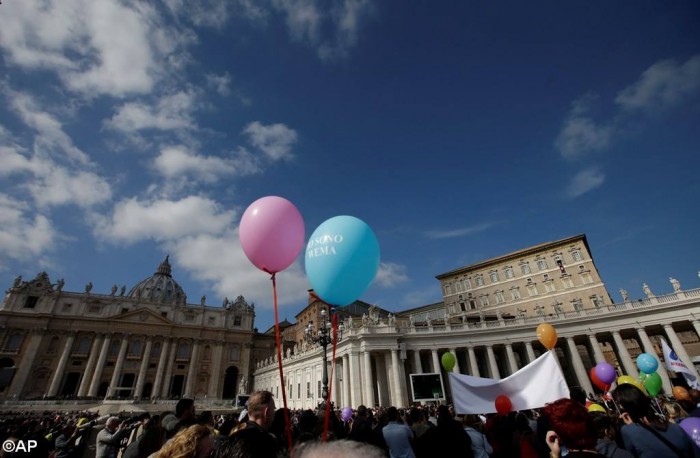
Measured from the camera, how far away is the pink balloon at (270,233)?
5.41 metres

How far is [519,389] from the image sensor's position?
752cm

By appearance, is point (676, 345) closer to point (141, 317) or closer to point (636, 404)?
point (636, 404)

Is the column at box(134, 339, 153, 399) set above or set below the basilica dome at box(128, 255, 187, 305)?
below

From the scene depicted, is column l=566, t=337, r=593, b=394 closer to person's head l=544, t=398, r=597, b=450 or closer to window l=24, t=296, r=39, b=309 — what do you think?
person's head l=544, t=398, r=597, b=450

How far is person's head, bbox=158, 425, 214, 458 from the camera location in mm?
2401

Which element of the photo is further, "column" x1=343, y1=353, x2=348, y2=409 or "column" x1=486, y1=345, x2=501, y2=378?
"column" x1=486, y1=345, x2=501, y2=378

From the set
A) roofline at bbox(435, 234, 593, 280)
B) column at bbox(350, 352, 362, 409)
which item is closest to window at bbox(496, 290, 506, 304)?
roofline at bbox(435, 234, 593, 280)

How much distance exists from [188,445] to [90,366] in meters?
74.2

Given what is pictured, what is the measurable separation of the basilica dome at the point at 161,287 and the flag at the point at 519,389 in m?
90.5

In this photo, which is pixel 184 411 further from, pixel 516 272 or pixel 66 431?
pixel 516 272

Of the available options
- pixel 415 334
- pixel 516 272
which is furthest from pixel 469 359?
pixel 516 272

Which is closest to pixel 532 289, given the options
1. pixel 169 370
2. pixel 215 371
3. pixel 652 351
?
pixel 652 351

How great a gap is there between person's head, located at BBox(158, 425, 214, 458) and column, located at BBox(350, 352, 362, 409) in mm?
27792

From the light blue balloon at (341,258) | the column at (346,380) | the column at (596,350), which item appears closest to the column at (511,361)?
the column at (596,350)
